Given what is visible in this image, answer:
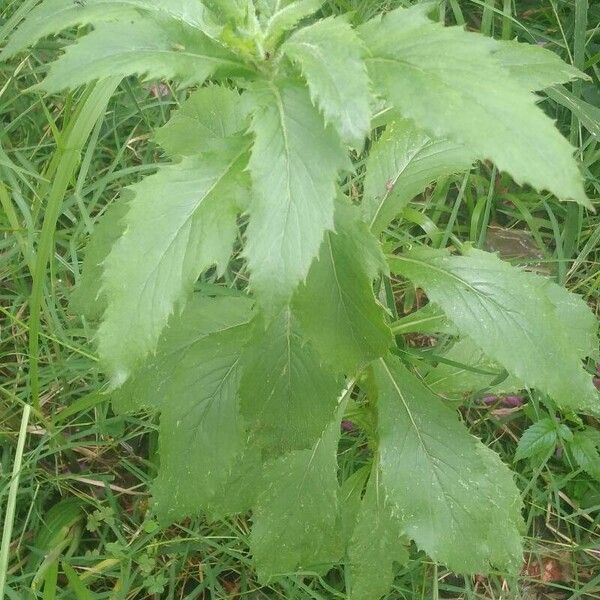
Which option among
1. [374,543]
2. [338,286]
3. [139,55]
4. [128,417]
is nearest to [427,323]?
[338,286]

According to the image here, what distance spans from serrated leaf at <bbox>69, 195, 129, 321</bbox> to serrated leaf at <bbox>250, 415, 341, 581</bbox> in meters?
0.62

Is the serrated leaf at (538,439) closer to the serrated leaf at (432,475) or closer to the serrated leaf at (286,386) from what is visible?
the serrated leaf at (432,475)

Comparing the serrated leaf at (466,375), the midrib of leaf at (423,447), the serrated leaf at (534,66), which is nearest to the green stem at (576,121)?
the serrated leaf at (466,375)

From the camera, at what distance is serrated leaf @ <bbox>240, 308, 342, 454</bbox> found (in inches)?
61.6

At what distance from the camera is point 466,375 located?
212cm

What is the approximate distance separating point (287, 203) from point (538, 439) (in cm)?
150

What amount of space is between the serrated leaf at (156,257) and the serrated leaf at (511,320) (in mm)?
536

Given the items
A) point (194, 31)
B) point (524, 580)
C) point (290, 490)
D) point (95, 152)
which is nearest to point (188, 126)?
point (194, 31)

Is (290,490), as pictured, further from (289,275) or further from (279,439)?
(289,275)

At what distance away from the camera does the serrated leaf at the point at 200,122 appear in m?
1.76

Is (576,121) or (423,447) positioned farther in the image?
(576,121)

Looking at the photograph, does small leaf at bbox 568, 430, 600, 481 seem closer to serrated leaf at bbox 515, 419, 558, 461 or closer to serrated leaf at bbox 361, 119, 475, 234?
serrated leaf at bbox 515, 419, 558, 461

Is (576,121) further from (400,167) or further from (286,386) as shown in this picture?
(286,386)

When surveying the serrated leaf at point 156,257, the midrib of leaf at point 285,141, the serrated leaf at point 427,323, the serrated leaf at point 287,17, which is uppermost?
the serrated leaf at point 287,17
